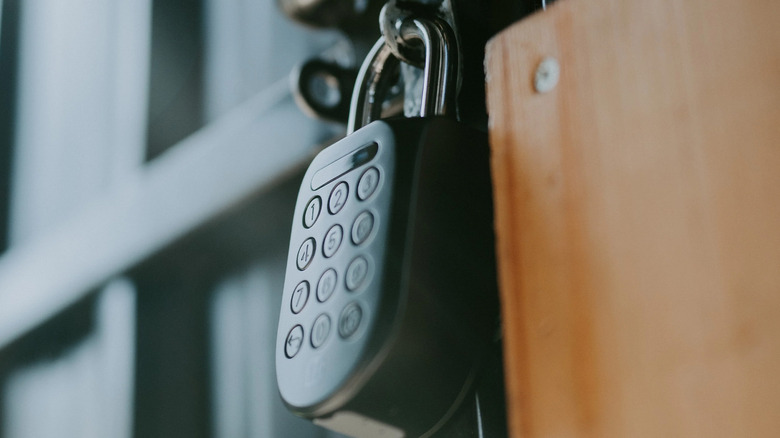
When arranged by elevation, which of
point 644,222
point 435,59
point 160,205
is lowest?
point 644,222

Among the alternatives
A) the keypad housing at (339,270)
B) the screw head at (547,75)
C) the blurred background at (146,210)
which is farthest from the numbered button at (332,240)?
the blurred background at (146,210)

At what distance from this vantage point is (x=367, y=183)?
324 millimetres

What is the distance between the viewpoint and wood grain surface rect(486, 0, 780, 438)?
19cm

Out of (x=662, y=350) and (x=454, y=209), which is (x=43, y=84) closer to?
(x=454, y=209)

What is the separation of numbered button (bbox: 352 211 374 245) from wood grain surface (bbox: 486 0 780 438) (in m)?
0.07

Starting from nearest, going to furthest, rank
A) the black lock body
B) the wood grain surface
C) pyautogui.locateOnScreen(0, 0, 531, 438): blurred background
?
the wood grain surface → the black lock body → pyautogui.locateOnScreen(0, 0, 531, 438): blurred background

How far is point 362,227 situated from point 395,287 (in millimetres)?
37

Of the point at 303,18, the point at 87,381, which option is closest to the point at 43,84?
the point at 87,381

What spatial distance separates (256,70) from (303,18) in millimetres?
140

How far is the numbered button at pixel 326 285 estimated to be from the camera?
318 mm

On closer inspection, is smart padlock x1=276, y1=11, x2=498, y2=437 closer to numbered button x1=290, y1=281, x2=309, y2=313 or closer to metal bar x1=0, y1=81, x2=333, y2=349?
numbered button x1=290, y1=281, x2=309, y2=313

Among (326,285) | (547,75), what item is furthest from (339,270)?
(547,75)

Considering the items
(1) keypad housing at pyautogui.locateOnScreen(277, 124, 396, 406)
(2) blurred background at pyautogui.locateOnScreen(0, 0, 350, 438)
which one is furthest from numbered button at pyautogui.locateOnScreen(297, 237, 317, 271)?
(2) blurred background at pyautogui.locateOnScreen(0, 0, 350, 438)

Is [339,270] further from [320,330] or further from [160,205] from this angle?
[160,205]
